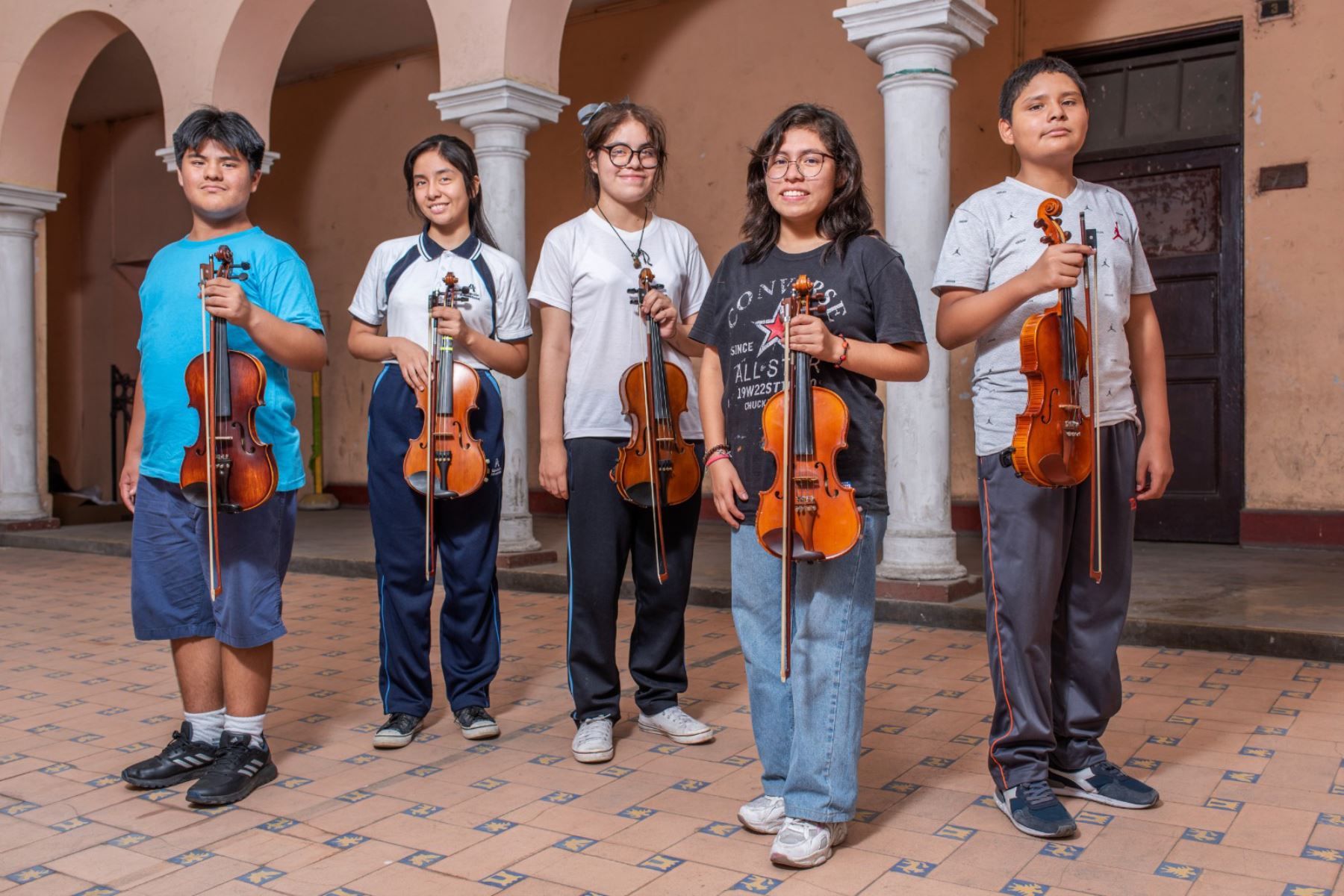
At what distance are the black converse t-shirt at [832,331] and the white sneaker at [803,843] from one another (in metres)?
0.69

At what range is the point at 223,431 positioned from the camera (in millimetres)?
3115

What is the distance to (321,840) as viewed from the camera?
2947 mm

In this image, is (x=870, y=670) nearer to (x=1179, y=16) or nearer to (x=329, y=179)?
(x=1179, y=16)

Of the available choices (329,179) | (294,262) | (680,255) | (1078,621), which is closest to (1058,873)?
(1078,621)

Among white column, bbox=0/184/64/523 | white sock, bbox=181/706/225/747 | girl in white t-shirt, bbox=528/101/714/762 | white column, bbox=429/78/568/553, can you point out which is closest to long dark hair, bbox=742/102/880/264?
girl in white t-shirt, bbox=528/101/714/762

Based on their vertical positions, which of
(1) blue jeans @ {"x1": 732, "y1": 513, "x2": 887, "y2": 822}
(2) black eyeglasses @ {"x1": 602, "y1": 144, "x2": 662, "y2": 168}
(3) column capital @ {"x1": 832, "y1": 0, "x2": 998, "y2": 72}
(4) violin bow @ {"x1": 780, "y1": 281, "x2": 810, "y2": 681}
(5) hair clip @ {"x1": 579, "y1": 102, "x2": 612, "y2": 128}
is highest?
(3) column capital @ {"x1": 832, "y1": 0, "x2": 998, "y2": 72}

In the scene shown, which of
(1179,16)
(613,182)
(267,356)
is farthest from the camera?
(1179,16)

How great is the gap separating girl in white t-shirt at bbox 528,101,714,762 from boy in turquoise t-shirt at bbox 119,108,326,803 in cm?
70

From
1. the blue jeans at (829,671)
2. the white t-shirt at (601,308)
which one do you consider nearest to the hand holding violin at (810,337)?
the blue jeans at (829,671)

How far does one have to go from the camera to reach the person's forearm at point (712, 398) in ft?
9.48

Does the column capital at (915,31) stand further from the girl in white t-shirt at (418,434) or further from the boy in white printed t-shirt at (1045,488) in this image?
the boy in white printed t-shirt at (1045,488)

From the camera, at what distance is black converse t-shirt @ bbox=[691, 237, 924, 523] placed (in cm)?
272

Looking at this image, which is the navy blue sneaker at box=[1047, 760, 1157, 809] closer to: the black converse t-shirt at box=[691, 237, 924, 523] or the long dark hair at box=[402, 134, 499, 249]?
the black converse t-shirt at box=[691, 237, 924, 523]

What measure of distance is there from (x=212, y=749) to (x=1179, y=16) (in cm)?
701
